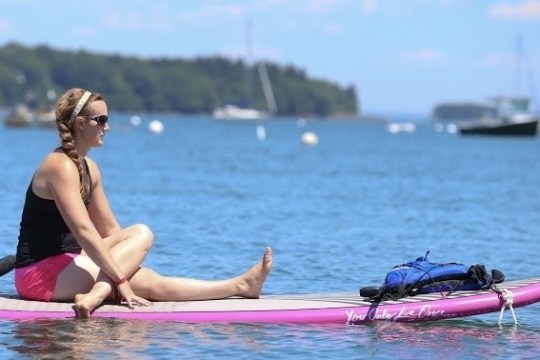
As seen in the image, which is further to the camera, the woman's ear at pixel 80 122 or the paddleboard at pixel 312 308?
the paddleboard at pixel 312 308

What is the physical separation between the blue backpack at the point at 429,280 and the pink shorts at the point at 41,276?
252cm

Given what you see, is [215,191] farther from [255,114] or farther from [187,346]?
[255,114]

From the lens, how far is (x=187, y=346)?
9.52 m

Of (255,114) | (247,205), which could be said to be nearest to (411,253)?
(247,205)

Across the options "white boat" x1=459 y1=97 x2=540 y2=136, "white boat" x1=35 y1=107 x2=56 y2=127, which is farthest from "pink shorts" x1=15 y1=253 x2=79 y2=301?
"white boat" x1=459 y1=97 x2=540 y2=136

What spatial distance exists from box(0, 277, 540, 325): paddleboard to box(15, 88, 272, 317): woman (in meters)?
0.12

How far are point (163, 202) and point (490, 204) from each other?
7.67m

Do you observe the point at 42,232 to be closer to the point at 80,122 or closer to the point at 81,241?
the point at 81,241

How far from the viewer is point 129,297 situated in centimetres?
980

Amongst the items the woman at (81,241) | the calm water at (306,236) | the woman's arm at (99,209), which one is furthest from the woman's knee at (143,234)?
the calm water at (306,236)

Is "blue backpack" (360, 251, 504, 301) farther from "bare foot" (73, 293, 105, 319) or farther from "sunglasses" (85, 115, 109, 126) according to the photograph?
"sunglasses" (85, 115, 109, 126)

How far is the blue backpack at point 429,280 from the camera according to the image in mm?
10359

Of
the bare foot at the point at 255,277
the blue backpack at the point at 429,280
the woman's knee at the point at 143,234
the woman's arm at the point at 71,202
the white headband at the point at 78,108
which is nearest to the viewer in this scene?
the woman's arm at the point at 71,202

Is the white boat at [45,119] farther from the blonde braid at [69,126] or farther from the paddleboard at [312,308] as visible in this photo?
the blonde braid at [69,126]
